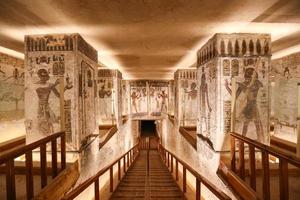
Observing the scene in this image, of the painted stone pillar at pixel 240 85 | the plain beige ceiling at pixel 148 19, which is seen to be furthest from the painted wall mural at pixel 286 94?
the painted stone pillar at pixel 240 85

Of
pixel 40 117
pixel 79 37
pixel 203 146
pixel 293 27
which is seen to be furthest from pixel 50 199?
pixel 293 27

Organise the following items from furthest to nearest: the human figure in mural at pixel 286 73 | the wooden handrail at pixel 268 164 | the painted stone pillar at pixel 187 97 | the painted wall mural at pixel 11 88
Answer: the painted stone pillar at pixel 187 97 < the human figure in mural at pixel 286 73 < the painted wall mural at pixel 11 88 < the wooden handrail at pixel 268 164

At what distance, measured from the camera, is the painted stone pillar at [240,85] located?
466 centimetres

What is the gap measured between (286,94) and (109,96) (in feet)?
24.9

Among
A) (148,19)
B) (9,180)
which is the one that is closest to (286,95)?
(148,19)

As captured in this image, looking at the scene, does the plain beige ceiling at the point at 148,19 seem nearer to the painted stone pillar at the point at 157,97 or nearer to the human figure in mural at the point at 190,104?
the human figure in mural at the point at 190,104

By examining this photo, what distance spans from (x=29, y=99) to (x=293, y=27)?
18.4 feet

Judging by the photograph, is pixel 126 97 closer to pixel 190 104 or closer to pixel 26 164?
pixel 190 104

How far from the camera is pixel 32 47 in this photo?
4.82 m

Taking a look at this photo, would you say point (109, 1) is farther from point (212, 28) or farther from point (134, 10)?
point (212, 28)

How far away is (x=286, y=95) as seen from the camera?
7.65 metres

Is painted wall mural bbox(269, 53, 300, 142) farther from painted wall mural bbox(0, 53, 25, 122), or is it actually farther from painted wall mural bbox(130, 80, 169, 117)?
painted wall mural bbox(0, 53, 25, 122)

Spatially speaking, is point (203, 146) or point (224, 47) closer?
point (224, 47)

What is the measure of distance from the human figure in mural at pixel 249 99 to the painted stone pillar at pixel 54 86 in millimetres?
3449
